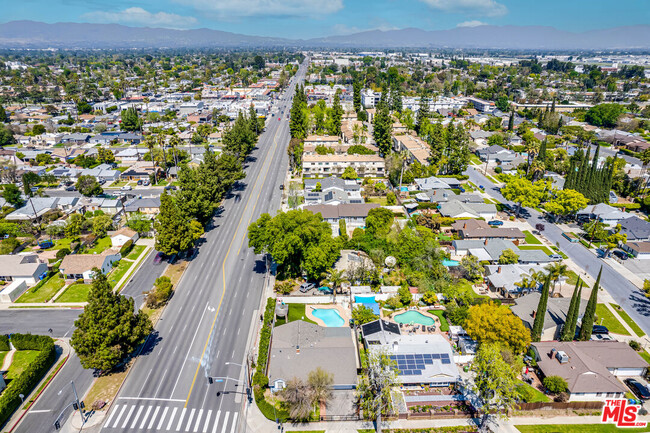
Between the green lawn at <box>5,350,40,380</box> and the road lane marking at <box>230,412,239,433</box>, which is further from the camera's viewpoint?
the green lawn at <box>5,350,40,380</box>

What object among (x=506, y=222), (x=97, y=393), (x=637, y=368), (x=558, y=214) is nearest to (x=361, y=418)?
(x=97, y=393)

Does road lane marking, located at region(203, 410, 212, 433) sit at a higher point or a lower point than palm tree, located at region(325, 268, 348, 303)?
lower

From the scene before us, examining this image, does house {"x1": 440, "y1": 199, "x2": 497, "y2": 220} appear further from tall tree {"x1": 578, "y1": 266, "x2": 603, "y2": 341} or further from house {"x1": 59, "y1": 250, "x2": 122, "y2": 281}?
house {"x1": 59, "y1": 250, "x2": 122, "y2": 281}

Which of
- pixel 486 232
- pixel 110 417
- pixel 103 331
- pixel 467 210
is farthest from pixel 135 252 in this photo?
pixel 467 210

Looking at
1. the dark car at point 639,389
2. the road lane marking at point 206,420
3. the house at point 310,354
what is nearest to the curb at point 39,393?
the road lane marking at point 206,420

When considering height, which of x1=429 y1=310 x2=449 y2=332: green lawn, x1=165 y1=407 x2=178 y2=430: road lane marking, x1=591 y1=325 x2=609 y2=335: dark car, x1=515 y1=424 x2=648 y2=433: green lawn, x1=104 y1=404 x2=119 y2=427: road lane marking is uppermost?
x1=591 y1=325 x2=609 y2=335: dark car

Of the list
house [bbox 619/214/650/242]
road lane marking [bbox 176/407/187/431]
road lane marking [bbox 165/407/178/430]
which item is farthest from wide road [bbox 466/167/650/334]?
road lane marking [bbox 165/407/178/430]

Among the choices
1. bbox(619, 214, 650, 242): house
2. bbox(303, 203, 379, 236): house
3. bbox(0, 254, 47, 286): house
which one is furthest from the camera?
bbox(303, 203, 379, 236): house
